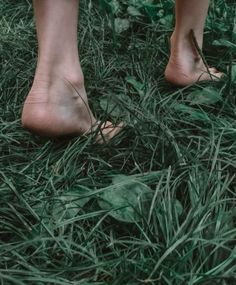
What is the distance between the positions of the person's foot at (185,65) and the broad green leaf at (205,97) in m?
0.07

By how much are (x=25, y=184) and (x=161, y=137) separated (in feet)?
1.08

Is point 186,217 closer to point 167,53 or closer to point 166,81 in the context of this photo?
point 166,81

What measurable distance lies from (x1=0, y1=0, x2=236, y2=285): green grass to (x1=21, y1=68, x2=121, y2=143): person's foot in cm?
5

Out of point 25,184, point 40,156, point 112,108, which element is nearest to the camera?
point 25,184

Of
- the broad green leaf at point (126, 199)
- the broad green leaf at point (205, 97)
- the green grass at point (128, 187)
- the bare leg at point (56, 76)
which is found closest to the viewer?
the green grass at point (128, 187)

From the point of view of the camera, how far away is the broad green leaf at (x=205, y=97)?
1.53 m

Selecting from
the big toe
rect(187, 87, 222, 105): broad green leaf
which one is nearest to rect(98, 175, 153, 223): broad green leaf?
the big toe

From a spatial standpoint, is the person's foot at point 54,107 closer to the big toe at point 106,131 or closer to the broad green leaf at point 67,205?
the big toe at point 106,131

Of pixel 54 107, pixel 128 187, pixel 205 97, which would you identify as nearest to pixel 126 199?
pixel 128 187

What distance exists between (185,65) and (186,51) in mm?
46

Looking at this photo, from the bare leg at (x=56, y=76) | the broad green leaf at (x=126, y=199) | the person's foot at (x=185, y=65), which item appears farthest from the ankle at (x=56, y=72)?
the person's foot at (x=185, y=65)

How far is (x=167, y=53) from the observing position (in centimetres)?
186

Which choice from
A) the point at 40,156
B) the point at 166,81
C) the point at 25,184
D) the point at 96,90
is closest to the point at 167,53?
the point at 166,81

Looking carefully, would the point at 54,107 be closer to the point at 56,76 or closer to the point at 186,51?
the point at 56,76
